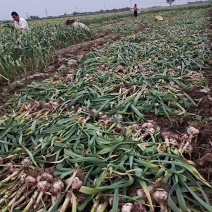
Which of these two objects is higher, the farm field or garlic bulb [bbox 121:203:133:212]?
garlic bulb [bbox 121:203:133:212]

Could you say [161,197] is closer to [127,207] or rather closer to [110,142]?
[127,207]

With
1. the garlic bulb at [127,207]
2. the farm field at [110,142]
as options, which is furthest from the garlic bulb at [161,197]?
the garlic bulb at [127,207]

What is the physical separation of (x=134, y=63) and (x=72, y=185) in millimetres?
2535

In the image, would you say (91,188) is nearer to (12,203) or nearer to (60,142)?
(12,203)

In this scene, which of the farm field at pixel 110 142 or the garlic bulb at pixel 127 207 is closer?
the garlic bulb at pixel 127 207

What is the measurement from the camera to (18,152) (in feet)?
5.98

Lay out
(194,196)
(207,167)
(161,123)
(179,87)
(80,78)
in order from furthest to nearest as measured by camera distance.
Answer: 1. (80,78)
2. (179,87)
3. (161,123)
4. (207,167)
5. (194,196)

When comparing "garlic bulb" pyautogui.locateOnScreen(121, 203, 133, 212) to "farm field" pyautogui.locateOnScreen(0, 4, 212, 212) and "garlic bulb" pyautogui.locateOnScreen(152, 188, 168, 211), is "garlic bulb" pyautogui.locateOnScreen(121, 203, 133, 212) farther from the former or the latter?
"garlic bulb" pyautogui.locateOnScreen(152, 188, 168, 211)

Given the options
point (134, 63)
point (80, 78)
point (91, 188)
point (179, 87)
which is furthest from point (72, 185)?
point (134, 63)

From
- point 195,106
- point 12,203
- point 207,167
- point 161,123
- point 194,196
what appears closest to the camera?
point 194,196

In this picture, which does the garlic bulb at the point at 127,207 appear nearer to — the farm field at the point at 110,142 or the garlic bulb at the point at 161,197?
the farm field at the point at 110,142

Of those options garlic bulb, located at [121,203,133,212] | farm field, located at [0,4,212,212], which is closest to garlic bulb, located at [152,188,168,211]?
farm field, located at [0,4,212,212]

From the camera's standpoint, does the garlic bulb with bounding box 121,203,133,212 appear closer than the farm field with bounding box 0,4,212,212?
Yes

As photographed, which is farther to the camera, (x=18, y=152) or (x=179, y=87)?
(x=179, y=87)
